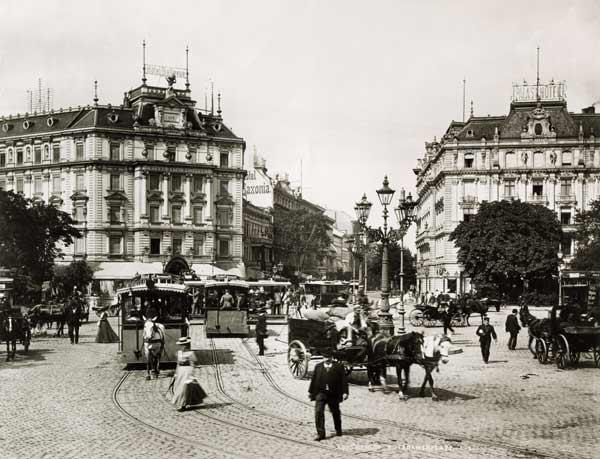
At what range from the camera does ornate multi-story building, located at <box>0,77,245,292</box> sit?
6406 cm

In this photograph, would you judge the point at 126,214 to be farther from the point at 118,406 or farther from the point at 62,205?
the point at 118,406

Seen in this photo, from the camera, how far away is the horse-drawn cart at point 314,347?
50.2 ft

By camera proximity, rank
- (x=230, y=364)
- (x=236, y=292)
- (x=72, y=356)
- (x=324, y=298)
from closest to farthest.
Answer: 1. (x=230, y=364)
2. (x=72, y=356)
3. (x=236, y=292)
4. (x=324, y=298)

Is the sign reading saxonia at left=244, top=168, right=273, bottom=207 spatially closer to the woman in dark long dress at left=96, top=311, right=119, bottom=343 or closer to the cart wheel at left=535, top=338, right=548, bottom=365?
the woman in dark long dress at left=96, top=311, right=119, bottom=343

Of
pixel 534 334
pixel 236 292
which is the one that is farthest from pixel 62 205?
pixel 534 334

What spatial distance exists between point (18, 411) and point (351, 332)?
704 centimetres

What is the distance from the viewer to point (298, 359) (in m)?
17.4

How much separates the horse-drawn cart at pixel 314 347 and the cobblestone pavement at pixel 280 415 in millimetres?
546

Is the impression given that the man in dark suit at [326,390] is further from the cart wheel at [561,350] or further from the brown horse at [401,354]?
the cart wheel at [561,350]

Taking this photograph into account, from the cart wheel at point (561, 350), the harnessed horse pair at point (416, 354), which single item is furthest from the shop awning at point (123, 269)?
the harnessed horse pair at point (416, 354)

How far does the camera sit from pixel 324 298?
51000 mm

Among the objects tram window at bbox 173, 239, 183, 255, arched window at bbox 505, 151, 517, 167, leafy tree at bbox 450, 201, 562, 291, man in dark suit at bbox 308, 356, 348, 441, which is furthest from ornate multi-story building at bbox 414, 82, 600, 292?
man in dark suit at bbox 308, 356, 348, 441

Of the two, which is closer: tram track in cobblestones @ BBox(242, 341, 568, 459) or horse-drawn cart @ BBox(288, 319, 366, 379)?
tram track in cobblestones @ BBox(242, 341, 568, 459)

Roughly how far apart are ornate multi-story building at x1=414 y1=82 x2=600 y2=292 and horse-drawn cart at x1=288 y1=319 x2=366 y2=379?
2230 inches
